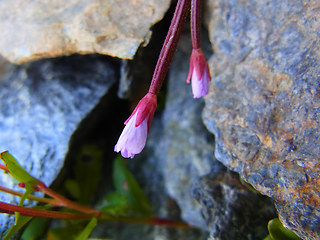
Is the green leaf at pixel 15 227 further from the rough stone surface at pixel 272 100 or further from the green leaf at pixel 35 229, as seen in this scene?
the rough stone surface at pixel 272 100

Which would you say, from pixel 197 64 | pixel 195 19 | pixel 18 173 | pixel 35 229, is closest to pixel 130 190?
pixel 35 229

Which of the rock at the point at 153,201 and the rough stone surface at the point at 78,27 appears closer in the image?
the rough stone surface at the point at 78,27

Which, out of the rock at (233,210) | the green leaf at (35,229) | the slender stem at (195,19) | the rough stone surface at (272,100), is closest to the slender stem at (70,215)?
the green leaf at (35,229)

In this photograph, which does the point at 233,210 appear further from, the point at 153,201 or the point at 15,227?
the point at 15,227

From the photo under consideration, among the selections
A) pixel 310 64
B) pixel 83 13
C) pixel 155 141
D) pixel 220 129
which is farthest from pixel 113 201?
pixel 310 64

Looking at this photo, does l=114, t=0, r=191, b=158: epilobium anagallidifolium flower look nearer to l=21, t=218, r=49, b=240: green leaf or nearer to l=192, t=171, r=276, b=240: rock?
l=192, t=171, r=276, b=240: rock

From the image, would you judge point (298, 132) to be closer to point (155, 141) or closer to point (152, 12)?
point (152, 12)

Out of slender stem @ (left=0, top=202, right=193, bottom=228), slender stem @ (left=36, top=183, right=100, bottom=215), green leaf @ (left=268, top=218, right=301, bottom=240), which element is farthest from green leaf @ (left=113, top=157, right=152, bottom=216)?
green leaf @ (left=268, top=218, right=301, bottom=240)
